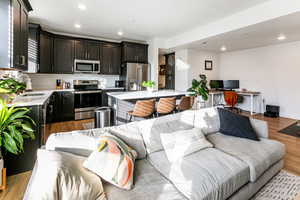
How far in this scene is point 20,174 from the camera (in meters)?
2.17

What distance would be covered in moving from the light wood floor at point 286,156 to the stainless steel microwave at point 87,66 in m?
1.64

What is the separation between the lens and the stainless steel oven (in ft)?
15.8

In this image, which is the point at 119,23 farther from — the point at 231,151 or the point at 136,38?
the point at 231,151

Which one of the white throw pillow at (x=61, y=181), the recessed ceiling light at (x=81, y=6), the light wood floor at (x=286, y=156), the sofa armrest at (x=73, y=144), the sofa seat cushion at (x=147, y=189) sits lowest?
the light wood floor at (x=286, y=156)

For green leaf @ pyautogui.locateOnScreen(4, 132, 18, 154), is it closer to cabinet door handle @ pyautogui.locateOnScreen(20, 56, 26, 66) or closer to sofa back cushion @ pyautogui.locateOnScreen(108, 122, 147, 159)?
sofa back cushion @ pyautogui.locateOnScreen(108, 122, 147, 159)

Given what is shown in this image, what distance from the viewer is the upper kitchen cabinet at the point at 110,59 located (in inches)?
215

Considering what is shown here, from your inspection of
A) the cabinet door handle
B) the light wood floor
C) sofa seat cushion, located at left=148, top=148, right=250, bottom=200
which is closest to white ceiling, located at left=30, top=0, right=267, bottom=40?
the cabinet door handle

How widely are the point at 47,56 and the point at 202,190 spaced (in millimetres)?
5094

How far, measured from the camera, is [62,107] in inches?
181

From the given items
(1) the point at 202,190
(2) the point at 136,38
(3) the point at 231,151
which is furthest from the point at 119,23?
(1) the point at 202,190

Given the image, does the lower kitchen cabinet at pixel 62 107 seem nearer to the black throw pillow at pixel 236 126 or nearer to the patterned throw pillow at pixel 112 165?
the patterned throw pillow at pixel 112 165

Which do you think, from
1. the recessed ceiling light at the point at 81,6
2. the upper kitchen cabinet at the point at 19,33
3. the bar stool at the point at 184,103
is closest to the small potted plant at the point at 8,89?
the upper kitchen cabinet at the point at 19,33

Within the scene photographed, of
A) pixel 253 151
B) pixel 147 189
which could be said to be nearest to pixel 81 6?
pixel 147 189

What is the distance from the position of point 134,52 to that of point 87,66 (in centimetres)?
167
